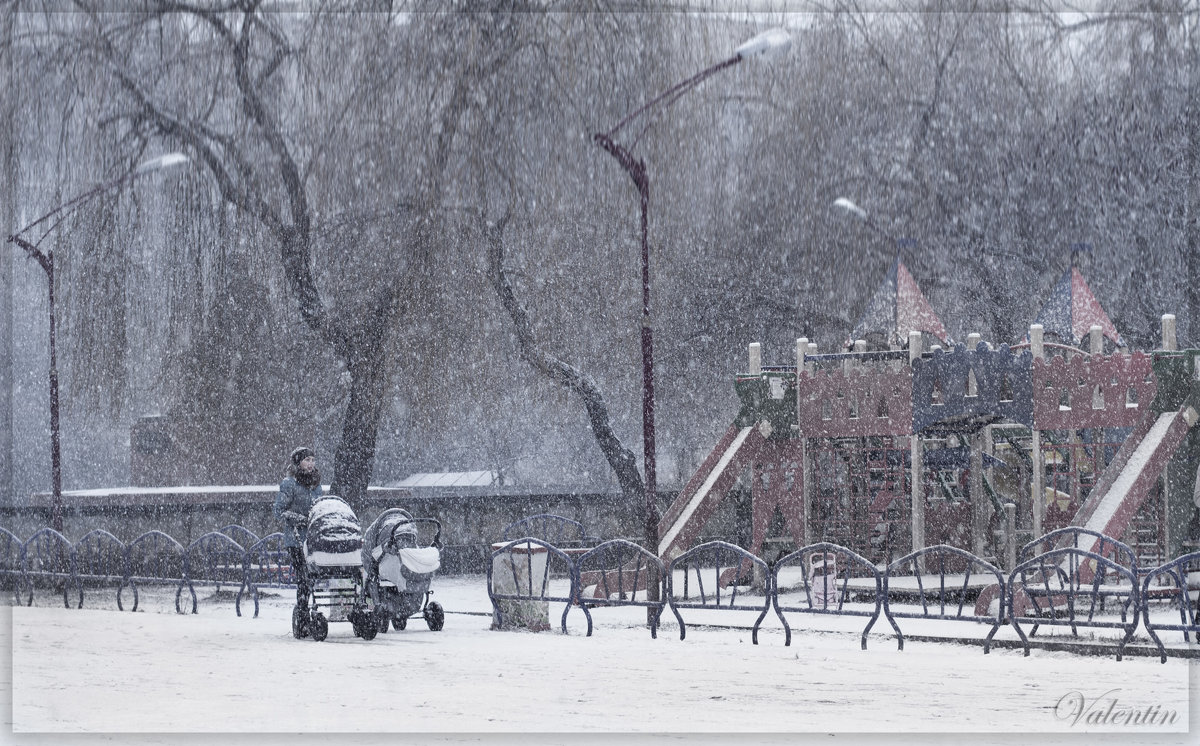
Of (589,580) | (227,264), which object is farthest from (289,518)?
(227,264)

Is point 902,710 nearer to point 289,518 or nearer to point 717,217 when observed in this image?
point 289,518

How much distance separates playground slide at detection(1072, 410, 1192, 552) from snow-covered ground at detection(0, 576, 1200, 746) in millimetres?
2391

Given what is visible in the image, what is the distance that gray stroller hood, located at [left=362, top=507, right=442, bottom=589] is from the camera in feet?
47.1

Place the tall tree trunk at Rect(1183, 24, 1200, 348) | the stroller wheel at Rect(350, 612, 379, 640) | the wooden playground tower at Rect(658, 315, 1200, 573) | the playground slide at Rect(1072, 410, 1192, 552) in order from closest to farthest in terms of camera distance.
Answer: the stroller wheel at Rect(350, 612, 379, 640), the playground slide at Rect(1072, 410, 1192, 552), the wooden playground tower at Rect(658, 315, 1200, 573), the tall tree trunk at Rect(1183, 24, 1200, 348)

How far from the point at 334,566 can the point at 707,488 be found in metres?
7.09

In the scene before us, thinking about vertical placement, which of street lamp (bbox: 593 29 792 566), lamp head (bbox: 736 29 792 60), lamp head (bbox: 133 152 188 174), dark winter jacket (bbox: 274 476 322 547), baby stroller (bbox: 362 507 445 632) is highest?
lamp head (bbox: 736 29 792 60)

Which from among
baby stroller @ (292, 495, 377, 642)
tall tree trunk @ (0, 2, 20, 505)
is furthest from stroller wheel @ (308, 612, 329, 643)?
tall tree trunk @ (0, 2, 20, 505)

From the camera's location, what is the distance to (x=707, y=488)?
20.0 meters

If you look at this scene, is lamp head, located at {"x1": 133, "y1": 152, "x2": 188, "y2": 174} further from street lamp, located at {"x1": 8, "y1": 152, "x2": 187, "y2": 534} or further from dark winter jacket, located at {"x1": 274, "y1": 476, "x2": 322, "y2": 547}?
dark winter jacket, located at {"x1": 274, "y1": 476, "x2": 322, "y2": 547}

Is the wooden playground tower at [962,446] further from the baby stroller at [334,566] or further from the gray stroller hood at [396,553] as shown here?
the baby stroller at [334,566]

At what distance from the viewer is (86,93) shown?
20.4m

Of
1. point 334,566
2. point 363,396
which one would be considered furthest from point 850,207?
point 334,566

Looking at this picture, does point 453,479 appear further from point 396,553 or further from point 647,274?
point 396,553

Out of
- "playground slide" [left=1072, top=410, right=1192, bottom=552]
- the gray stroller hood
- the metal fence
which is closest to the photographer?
the metal fence
